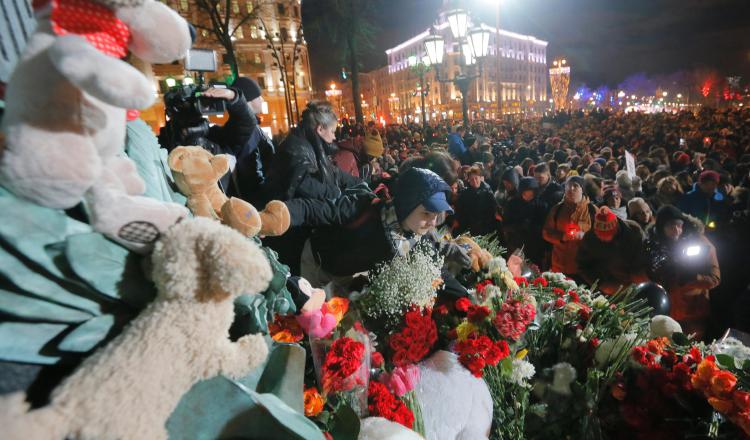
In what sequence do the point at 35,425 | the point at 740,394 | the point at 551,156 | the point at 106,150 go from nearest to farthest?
the point at 35,425, the point at 106,150, the point at 740,394, the point at 551,156

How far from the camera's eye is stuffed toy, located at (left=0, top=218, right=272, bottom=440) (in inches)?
33.3

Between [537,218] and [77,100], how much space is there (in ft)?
18.5

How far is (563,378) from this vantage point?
84.4 inches

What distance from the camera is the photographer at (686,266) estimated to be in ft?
12.6

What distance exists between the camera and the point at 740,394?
5.37 ft

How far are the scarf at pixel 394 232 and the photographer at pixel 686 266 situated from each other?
303 cm

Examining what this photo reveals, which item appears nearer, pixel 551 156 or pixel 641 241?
pixel 641 241

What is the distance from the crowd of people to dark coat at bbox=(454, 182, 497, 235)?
1 cm

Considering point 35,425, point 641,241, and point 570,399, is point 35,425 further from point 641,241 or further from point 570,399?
point 641,241

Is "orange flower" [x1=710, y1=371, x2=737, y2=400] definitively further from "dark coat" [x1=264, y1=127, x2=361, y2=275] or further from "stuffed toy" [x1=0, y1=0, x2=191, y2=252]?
"stuffed toy" [x1=0, y1=0, x2=191, y2=252]

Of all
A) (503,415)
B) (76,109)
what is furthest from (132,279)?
(503,415)

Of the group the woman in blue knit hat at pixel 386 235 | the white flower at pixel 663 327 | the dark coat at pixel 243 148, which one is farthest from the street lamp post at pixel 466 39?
the white flower at pixel 663 327

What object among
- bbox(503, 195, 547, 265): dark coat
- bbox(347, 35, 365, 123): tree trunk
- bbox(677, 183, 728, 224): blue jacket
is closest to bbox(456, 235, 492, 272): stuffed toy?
bbox(503, 195, 547, 265): dark coat

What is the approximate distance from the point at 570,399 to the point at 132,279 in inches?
83.3
